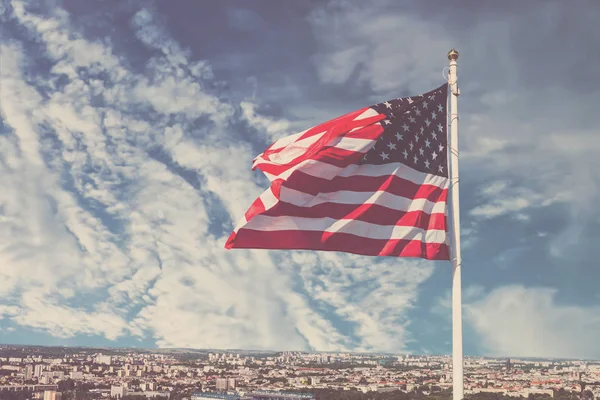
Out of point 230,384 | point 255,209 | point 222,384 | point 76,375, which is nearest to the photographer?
point 255,209

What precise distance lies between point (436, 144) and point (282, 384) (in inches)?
3877

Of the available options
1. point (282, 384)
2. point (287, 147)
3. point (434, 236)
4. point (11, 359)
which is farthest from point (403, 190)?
point (11, 359)

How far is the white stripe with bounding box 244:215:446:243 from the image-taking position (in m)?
8.12

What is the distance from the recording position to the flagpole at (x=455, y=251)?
7.68 metres

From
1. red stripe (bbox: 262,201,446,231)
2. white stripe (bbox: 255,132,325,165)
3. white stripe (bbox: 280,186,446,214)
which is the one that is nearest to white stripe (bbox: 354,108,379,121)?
white stripe (bbox: 255,132,325,165)

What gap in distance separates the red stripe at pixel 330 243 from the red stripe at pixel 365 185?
1.75ft

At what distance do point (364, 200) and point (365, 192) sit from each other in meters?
0.10

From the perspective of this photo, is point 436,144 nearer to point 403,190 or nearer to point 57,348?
point 403,190

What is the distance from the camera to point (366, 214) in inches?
324

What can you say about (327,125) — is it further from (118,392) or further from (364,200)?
(118,392)

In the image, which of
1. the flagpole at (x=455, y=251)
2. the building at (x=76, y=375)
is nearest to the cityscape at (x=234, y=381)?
the building at (x=76, y=375)

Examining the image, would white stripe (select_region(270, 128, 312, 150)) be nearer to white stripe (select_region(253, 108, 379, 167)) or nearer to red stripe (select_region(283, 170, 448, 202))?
white stripe (select_region(253, 108, 379, 167))

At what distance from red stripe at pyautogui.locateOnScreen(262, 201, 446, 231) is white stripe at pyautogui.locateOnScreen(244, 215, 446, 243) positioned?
5 cm

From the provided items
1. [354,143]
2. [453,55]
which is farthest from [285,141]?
[453,55]
